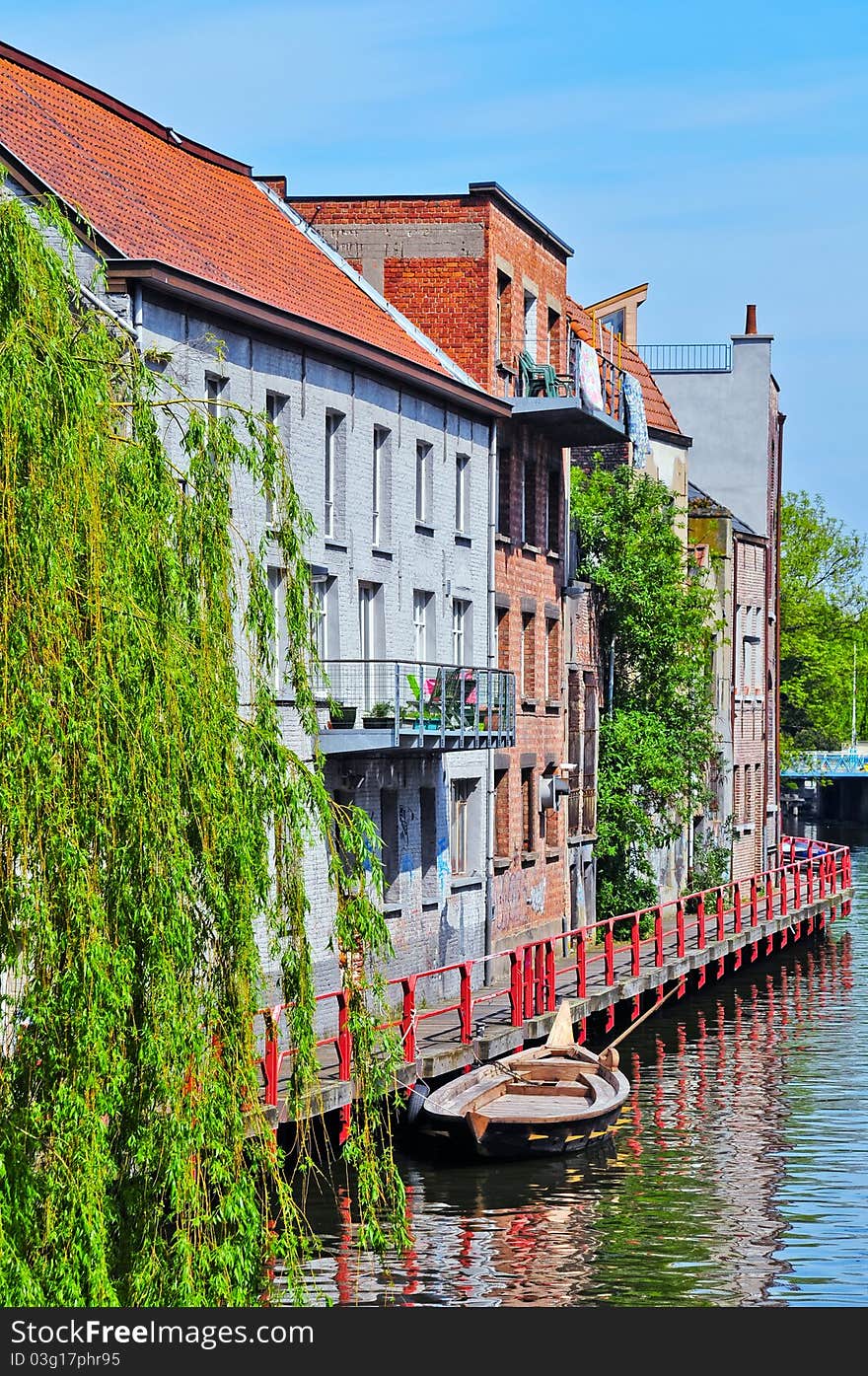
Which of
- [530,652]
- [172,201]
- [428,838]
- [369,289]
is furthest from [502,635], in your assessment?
[172,201]

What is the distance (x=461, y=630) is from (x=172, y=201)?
10129 millimetres

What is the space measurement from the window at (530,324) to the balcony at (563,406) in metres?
0.50

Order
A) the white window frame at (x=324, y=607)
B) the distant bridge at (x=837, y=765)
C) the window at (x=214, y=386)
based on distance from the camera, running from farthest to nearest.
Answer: the distant bridge at (x=837, y=765), the white window frame at (x=324, y=607), the window at (x=214, y=386)

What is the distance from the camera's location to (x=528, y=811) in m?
41.2

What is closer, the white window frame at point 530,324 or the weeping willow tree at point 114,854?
the weeping willow tree at point 114,854

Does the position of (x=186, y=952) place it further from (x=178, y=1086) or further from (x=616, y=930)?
(x=616, y=930)

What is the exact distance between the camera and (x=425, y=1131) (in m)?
26.3

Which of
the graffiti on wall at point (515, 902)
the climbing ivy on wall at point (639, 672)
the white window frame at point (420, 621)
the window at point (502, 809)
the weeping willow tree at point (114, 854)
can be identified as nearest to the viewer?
the weeping willow tree at point (114, 854)

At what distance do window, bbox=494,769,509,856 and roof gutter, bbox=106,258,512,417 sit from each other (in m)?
6.69

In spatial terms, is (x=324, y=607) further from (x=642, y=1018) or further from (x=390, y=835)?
(x=642, y=1018)

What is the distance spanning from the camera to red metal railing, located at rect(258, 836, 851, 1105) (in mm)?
23719

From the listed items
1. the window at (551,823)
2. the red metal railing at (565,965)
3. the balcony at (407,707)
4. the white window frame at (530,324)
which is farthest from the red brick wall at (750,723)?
the balcony at (407,707)

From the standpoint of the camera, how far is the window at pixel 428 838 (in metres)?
34.9

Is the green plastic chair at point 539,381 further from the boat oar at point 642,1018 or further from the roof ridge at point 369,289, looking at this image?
the boat oar at point 642,1018
